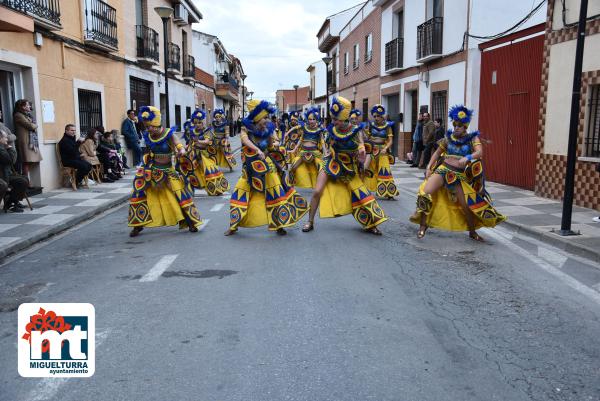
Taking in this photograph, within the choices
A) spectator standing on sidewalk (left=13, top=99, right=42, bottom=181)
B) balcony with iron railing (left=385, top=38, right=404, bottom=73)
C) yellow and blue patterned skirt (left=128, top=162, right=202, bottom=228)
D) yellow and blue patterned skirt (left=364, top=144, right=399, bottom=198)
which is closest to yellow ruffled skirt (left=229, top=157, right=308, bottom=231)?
yellow and blue patterned skirt (left=128, top=162, right=202, bottom=228)

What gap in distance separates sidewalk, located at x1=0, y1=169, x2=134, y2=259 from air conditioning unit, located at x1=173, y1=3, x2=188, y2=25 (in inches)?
Result: 578

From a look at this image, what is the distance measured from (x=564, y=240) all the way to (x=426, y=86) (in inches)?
505

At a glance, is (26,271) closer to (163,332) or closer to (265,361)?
(163,332)

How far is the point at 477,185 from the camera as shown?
24.0 ft

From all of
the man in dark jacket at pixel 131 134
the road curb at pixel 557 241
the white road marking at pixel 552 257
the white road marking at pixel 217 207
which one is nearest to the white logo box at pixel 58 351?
the white road marking at pixel 552 257

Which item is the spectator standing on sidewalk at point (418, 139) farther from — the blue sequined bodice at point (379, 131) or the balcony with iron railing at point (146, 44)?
the balcony with iron railing at point (146, 44)

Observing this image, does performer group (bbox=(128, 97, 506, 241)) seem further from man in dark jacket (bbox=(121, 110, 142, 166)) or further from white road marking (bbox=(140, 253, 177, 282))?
man in dark jacket (bbox=(121, 110, 142, 166))

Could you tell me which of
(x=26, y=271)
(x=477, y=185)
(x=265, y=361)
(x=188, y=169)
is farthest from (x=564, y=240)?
(x=188, y=169)

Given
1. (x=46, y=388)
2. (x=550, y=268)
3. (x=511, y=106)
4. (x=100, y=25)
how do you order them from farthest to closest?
(x=100, y=25), (x=511, y=106), (x=550, y=268), (x=46, y=388)

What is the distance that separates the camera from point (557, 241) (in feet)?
23.6

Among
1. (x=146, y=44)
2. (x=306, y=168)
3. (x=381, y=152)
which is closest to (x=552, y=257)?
(x=381, y=152)

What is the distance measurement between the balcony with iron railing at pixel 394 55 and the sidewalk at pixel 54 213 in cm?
1250

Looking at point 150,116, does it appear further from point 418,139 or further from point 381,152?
point 418,139

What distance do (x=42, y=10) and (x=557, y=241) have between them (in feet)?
36.8
